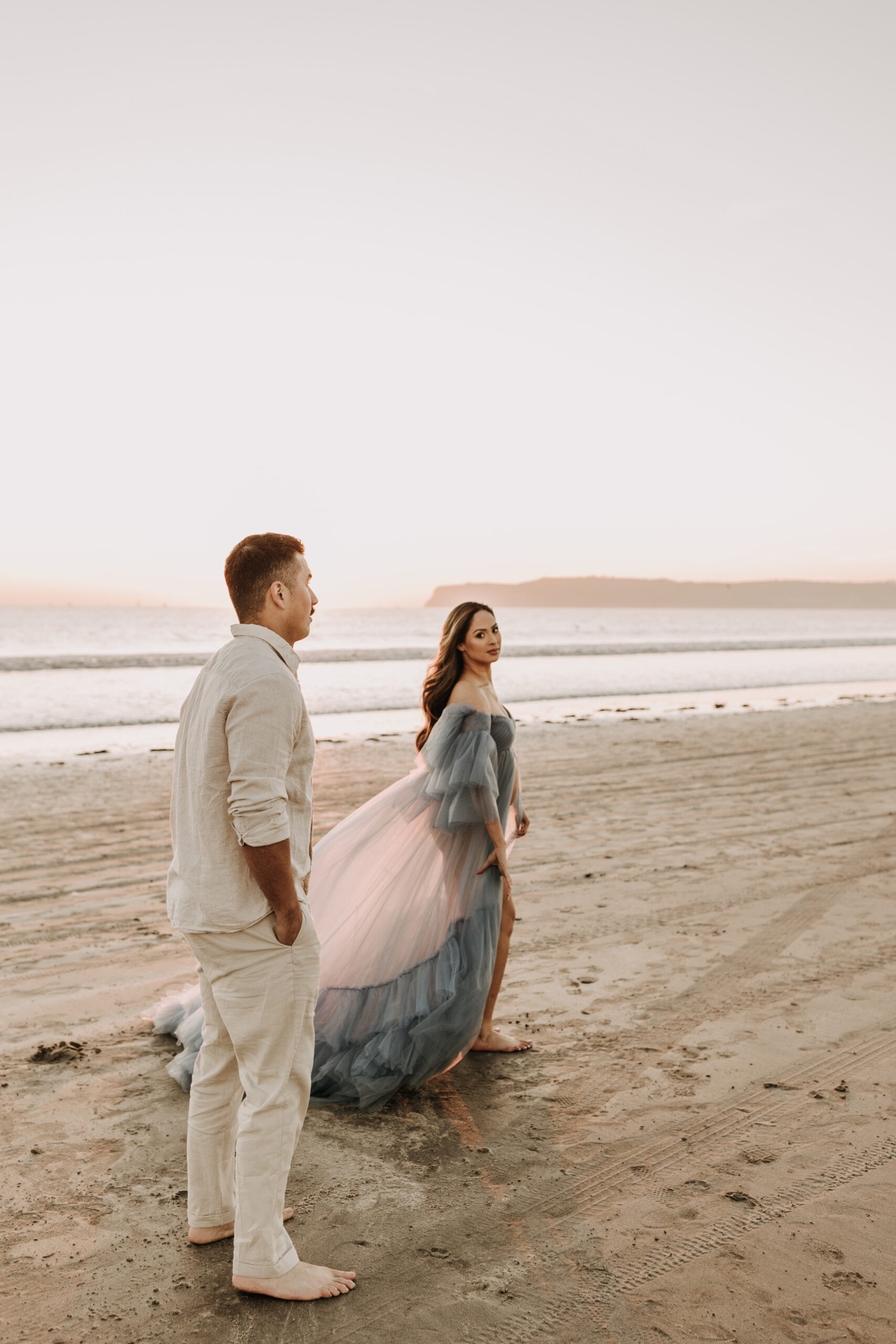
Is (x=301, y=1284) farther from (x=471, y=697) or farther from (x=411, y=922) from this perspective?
(x=471, y=697)

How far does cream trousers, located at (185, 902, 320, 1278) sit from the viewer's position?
2.55m

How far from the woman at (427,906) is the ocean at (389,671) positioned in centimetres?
1129

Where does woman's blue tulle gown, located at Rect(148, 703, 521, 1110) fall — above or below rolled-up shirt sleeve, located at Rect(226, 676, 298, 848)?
below

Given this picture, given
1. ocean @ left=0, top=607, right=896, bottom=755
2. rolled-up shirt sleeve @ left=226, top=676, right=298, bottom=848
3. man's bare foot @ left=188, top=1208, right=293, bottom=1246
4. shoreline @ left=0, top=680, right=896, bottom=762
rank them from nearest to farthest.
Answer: rolled-up shirt sleeve @ left=226, top=676, right=298, bottom=848, man's bare foot @ left=188, top=1208, right=293, bottom=1246, shoreline @ left=0, top=680, right=896, bottom=762, ocean @ left=0, top=607, right=896, bottom=755

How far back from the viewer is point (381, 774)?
11672 millimetres

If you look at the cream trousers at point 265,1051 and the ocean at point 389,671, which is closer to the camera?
the cream trousers at point 265,1051

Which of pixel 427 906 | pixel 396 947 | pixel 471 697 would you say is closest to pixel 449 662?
pixel 471 697

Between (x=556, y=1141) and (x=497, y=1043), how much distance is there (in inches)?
29.5

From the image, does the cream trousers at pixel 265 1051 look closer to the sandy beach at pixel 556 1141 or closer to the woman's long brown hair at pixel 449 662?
the sandy beach at pixel 556 1141

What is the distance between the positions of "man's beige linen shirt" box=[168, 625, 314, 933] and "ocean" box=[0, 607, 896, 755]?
41.3 feet

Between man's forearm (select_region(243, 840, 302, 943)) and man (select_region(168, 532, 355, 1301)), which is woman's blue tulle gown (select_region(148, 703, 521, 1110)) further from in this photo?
man's forearm (select_region(243, 840, 302, 943))

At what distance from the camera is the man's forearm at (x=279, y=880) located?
243cm

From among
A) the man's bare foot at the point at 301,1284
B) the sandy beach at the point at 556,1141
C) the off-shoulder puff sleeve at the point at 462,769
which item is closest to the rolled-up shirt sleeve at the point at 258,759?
the man's bare foot at the point at 301,1284

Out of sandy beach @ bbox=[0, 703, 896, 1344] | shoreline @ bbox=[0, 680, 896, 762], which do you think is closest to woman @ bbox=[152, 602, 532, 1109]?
sandy beach @ bbox=[0, 703, 896, 1344]
